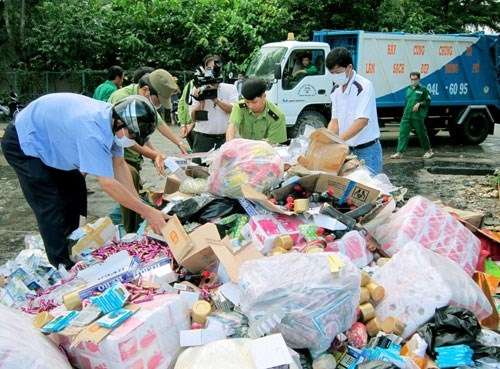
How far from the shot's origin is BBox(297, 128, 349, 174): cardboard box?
3.70 meters

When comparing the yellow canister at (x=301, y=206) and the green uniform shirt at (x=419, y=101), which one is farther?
the green uniform shirt at (x=419, y=101)


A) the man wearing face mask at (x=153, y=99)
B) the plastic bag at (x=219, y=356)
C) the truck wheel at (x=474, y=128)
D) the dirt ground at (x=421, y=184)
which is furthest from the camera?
the truck wheel at (x=474, y=128)

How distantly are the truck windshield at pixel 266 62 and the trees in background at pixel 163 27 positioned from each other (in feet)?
15.0

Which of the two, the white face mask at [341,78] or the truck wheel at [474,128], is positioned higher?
the white face mask at [341,78]

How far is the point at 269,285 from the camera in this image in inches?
88.1

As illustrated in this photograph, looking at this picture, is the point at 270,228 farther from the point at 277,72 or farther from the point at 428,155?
the point at 428,155

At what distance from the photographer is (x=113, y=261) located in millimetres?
2902

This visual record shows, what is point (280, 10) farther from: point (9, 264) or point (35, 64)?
point (9, 264)

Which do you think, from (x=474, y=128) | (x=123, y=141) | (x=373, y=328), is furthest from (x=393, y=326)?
(x=474, y=128)

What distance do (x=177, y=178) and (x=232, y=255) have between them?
1.48 meters

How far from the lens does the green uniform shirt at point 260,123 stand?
14.7 feet

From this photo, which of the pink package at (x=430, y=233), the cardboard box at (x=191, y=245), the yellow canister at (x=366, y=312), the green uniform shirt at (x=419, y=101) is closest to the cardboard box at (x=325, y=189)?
the pink package at (x=430, y=233)

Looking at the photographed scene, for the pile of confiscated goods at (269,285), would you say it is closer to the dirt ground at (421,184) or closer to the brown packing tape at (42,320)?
the brown packing tape at (42,320)

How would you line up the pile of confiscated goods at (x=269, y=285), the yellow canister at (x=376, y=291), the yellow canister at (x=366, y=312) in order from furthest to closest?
A: the yellow canister at (x=376, y=291) < the yellow canister at (x=366, y=312) < the pile of confiscated goods at (x=269, y=285)
